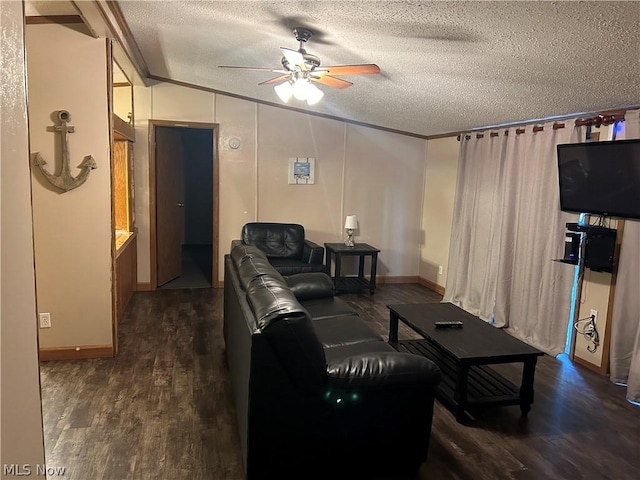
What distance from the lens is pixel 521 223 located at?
4.43 meters

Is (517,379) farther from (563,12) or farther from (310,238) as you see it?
(310,238)

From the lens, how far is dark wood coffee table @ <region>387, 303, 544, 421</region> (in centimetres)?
284

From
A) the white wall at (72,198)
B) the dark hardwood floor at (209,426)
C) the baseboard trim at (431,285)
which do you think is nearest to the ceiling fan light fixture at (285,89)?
the white wall at (72,198)

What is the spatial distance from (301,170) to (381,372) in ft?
14.0

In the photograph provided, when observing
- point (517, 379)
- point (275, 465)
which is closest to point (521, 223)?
point (517, 379)

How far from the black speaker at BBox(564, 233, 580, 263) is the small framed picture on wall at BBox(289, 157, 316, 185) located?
10.7ft

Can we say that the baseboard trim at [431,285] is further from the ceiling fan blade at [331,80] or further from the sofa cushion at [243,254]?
the ceiling fan blade at [331,80]

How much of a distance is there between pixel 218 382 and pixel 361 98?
3.13m

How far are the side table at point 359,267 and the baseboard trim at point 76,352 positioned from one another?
2759 millimetres

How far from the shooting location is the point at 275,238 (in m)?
5.72

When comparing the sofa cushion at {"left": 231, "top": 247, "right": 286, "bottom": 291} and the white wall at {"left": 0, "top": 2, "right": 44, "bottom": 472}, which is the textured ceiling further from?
the white wall at {"left": 0, "top": 2, "right": 44, "bottom": 472}

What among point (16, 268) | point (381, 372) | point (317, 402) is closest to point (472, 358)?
point (381, 372)

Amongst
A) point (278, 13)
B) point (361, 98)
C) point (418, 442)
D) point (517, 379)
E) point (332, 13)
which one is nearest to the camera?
point (418, 442)

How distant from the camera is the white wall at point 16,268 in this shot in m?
1.19
